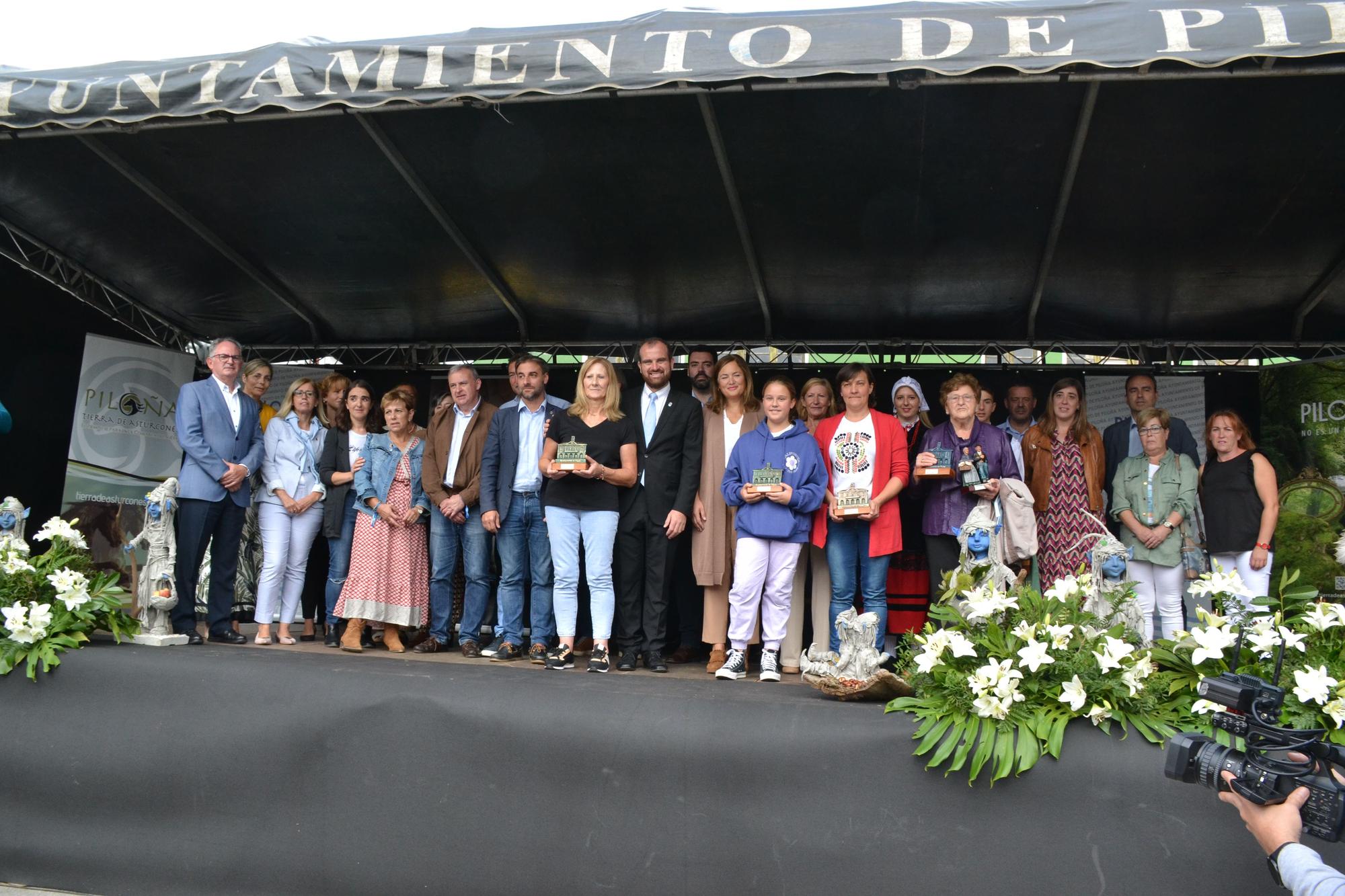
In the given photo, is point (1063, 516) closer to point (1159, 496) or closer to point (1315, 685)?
point (1159, 496)

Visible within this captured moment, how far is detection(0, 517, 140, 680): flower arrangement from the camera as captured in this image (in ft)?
13.9

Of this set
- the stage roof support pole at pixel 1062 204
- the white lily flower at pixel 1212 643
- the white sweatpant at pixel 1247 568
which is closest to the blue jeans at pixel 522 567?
the white lily flower at pixel 1212 643

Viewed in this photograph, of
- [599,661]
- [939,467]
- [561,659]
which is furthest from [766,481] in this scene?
[561,659]

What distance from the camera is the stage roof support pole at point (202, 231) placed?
19.1 feet

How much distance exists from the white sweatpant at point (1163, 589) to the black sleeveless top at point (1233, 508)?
316 mm

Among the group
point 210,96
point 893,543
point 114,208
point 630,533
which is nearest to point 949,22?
point 893,543

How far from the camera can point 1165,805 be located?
3.08 metres

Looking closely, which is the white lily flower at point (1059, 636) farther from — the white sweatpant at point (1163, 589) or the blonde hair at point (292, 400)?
the blonde hair at point (292, 400)

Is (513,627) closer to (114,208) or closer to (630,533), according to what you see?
(630,533)

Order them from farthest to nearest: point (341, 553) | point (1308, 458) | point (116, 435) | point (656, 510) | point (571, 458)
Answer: point (116, 435) < point (1308, 458) < point (341, 553) < point (656, 510) < point (571, 458)

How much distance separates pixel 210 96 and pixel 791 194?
3.03m

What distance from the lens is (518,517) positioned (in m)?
5.51

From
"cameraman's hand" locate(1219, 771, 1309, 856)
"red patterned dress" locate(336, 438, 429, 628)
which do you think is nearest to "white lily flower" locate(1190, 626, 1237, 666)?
"cameraman's hand" locate(1219, 771, 1309, 856)

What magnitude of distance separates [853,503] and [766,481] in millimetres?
425
